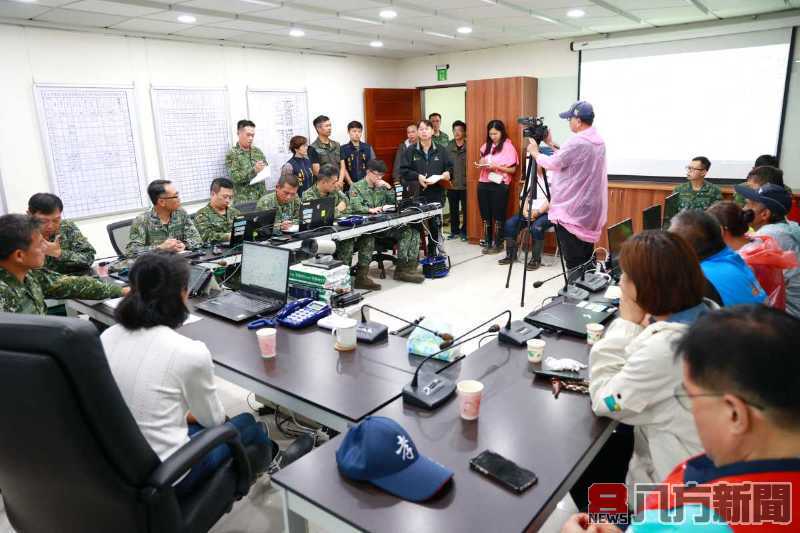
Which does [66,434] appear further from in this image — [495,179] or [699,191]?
[495,179]

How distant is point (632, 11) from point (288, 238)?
380cm

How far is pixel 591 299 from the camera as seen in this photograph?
2561mm

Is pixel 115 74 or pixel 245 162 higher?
pixel 115 74

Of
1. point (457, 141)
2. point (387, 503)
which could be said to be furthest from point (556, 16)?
point (387, 503)

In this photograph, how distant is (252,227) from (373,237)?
1.77 m

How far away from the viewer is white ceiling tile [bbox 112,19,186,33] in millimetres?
4522

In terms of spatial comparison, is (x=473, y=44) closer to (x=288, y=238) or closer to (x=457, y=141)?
(x=457, y=141)

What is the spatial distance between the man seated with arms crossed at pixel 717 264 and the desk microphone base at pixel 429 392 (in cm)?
109

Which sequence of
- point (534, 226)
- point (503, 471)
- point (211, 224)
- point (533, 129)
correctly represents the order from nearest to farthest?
point (503, 471) → point (533, 129) → point (211, 224) → point (534, 226)

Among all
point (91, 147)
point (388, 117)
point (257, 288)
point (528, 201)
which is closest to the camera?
point (257, 288)

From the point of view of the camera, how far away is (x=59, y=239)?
355 cm

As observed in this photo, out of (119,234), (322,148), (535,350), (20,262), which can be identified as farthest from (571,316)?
(322,148)

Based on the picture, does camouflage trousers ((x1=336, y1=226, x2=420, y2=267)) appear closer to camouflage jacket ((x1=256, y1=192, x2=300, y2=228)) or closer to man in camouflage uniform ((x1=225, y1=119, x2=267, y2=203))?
camouflage jacket ((x1=256, y1=192, x2=300, y2=228))

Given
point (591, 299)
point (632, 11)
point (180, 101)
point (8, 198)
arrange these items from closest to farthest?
point (591, 299) < point (8, 198) < point (632, 11) < point (180, 101)
